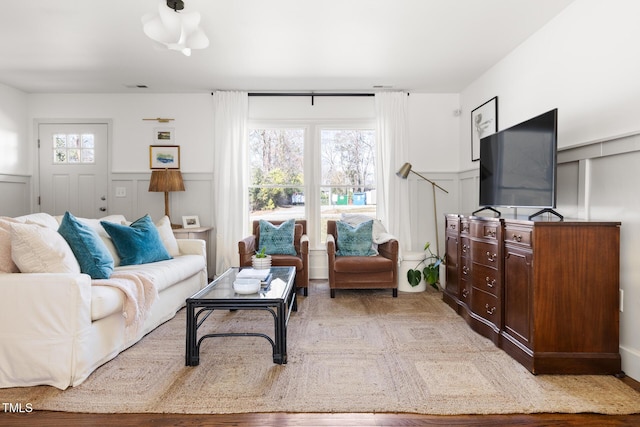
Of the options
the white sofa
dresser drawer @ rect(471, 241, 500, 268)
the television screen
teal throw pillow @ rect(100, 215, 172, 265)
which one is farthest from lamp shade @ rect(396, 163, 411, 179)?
the white sofa

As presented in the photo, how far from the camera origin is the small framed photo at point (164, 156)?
497 cm

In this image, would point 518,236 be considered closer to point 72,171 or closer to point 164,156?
point 164,156

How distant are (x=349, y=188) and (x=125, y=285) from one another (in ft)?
10.4

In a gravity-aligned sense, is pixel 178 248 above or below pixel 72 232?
below

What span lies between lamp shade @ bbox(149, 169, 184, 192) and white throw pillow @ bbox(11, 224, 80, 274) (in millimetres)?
2328

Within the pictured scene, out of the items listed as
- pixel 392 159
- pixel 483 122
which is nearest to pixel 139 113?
pixel 392 159

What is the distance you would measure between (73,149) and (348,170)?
3760 millimetres

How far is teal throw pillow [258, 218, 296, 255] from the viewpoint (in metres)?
4.28

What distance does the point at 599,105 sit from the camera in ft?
8.05

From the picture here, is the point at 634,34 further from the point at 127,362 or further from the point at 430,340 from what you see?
the point at 127,362

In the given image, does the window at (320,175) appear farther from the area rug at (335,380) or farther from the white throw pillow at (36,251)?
the white throw pillow at (36,251)

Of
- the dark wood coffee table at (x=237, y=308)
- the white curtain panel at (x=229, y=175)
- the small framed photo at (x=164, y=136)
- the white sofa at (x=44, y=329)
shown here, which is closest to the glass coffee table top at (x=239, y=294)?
the dark wood coffee table at (x=237, y=308)

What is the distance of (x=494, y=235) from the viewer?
275 cm

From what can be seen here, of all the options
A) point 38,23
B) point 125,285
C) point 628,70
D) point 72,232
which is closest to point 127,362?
point 125,285
